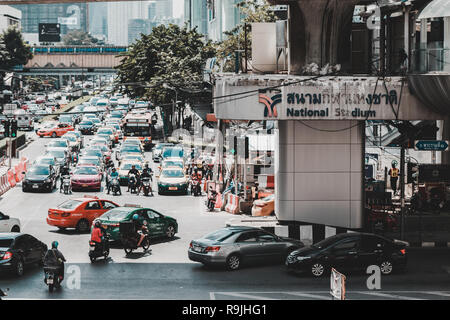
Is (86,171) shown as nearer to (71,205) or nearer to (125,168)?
(125,168)

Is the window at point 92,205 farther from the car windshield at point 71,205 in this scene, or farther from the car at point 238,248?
the car at point 238,248

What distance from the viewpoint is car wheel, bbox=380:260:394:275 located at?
74.7ft

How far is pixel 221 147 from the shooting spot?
40531mm

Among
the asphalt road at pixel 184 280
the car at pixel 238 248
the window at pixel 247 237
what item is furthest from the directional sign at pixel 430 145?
the window at pixel 247 237

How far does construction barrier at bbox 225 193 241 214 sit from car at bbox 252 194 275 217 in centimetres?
190

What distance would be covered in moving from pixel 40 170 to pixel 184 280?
72.6 ft

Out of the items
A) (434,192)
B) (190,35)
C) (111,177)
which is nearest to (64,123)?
(190,35)

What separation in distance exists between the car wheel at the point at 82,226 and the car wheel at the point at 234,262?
837 cm

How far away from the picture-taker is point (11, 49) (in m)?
116

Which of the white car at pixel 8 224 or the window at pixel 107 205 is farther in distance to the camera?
the window at pixel 107 205

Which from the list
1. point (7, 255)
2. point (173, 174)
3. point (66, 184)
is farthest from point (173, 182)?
point (7, 255)

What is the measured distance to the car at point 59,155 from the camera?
47072 mm
